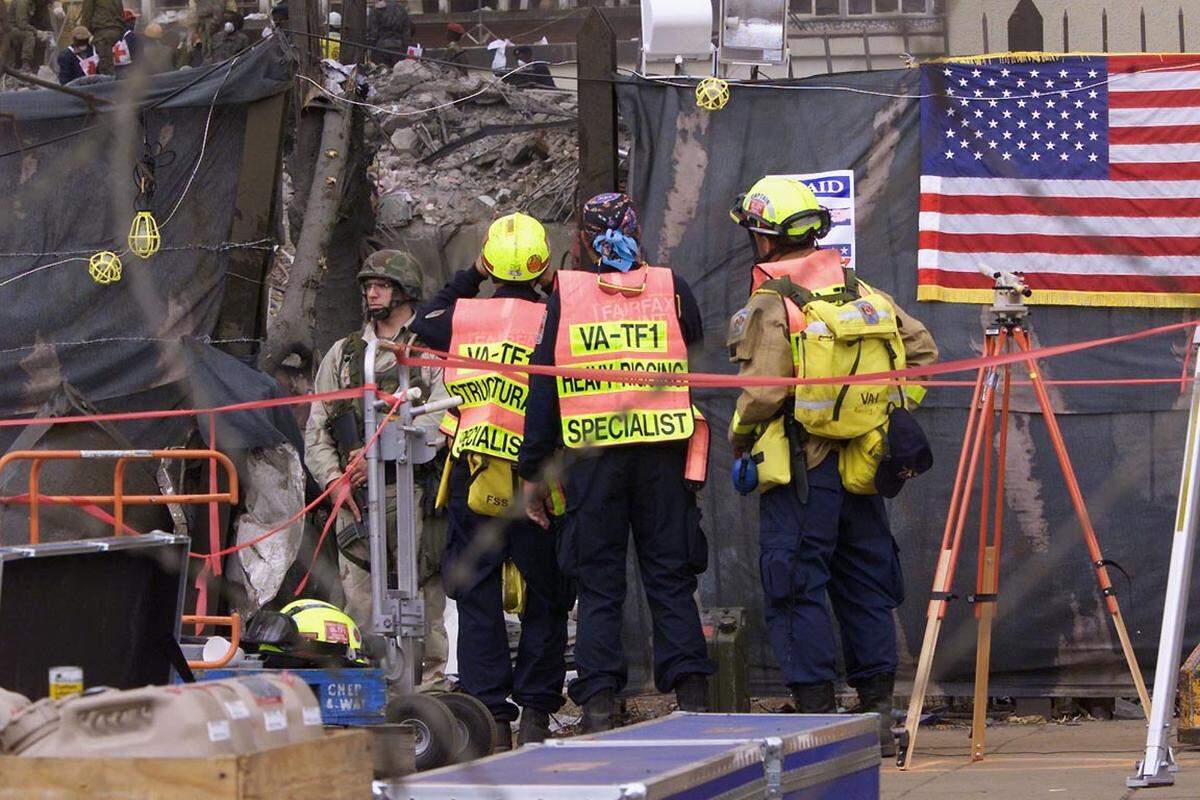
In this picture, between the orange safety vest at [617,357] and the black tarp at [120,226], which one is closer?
the orange safety vest at [617,357]

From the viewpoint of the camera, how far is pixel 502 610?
24.9ft

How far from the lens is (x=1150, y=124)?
8539 millimetres

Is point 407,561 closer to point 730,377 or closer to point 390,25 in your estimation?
point 730,377

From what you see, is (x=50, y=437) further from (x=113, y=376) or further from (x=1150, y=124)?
(x=1150, y=124)

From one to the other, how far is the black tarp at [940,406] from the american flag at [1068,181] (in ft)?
0.37

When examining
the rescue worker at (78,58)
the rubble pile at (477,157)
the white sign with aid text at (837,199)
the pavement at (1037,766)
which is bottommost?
the pavement at (1037,766)

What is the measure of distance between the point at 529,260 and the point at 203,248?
9.15ft

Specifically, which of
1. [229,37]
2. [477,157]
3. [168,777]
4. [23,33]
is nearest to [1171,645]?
[168,777]

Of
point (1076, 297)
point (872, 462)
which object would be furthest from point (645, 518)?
point (1076, 297)

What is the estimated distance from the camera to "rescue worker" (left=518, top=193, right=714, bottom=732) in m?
6.99

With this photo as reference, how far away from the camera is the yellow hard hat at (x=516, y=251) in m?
7.63

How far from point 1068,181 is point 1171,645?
3495mm

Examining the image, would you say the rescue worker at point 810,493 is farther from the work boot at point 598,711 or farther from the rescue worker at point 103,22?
the rescue worker at point 103,22

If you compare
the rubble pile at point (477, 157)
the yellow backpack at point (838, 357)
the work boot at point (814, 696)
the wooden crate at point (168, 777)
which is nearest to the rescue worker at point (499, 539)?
the work boot at point (814, 696)
